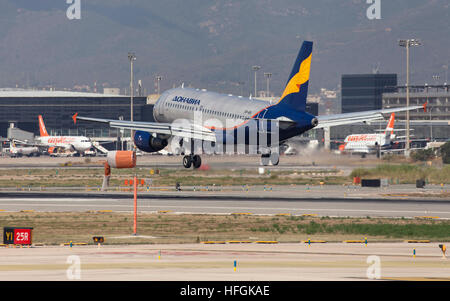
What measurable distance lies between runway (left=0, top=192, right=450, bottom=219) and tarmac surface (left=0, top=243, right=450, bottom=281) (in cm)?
1772

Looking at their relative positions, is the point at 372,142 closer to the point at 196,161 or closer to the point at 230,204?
the point at 196,161

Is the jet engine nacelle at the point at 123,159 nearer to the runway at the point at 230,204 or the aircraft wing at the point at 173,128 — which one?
the runway at the point at 230,204

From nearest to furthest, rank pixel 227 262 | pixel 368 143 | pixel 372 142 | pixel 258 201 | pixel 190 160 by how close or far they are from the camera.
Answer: pixel 227 262, pixel 258 201, pixel 190 160, pixel 372 142, pixel 368 143

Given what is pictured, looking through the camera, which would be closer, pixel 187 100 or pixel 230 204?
pixel 230 204

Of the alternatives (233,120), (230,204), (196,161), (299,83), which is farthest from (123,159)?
(196,161)

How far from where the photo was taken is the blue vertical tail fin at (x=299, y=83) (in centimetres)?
7475

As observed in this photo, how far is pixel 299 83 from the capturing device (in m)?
75.1

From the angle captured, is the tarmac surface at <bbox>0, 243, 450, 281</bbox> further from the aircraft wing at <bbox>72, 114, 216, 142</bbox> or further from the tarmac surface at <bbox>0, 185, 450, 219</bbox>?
the aircraft wing at <bbox>72, 114, 216, 142</bbox>

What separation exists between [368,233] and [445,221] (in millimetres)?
7962

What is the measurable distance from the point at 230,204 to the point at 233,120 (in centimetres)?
879

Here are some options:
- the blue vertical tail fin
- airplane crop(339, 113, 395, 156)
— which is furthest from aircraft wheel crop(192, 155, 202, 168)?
airplane crop(339, 113, 395, 156)

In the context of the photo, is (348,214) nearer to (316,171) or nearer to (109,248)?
(109,248)

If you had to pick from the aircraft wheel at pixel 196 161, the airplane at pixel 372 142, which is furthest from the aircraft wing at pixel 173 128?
the airplane at pixel 372 142
